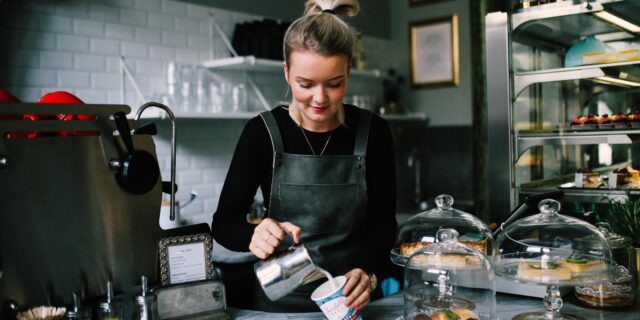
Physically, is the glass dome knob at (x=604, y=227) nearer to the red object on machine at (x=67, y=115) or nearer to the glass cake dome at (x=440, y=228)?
the glass cake dome at (x=440, y=228)

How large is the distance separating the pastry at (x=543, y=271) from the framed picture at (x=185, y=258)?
0.80 m

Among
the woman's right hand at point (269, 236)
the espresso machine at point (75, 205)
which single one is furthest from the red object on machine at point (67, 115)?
the woman's right hand at point (269, 236)

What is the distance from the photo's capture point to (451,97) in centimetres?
→ 570

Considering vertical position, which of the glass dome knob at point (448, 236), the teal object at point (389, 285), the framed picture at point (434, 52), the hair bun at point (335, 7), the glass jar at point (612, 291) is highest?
the framed picture at point (434, 52)

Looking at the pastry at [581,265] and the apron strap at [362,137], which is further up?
the apron strap at [362,137]

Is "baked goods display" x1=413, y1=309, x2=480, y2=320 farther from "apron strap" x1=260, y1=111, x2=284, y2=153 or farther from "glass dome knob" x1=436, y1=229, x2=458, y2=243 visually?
"apron strap" x1=260, y1=111, x2=284, y2=153

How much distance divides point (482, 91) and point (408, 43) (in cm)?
120

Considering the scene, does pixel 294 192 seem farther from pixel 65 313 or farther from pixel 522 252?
pixel 65 313

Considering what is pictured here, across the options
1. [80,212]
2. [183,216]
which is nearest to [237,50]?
[183,216]

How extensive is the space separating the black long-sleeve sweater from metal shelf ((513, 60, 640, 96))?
879 millimetres

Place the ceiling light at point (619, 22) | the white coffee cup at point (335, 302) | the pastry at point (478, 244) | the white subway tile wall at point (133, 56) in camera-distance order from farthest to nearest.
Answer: the white subway tile wall at point (133, 56) < the ceiling light at point (619, 22) < the pastry at point (478, 244) < the white coffee cup at point (335, 302)

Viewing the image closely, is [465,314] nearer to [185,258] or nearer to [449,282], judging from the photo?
[449,282]

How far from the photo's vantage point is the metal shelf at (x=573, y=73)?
2.48m

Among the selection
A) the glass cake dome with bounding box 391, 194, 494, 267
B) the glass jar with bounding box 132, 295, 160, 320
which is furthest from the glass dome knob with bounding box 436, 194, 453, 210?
the glass jar with bounding box 132, 295, 160, 320
